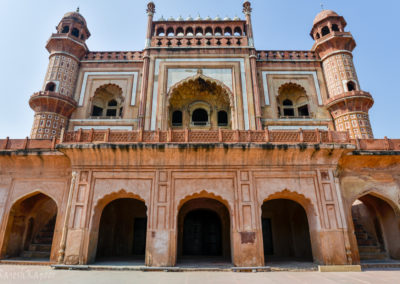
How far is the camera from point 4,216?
31.0 feet

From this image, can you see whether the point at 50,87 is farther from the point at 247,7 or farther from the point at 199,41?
the point at 247,7

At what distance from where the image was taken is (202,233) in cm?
1184

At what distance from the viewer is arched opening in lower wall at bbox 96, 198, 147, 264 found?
1097cm

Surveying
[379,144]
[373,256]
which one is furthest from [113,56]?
[373,256]

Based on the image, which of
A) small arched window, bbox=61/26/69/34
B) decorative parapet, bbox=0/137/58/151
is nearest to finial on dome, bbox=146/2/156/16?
small arched window, bbox=61/26/69/34

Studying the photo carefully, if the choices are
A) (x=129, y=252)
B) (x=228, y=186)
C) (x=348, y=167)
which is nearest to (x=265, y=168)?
(x=228, y=186)

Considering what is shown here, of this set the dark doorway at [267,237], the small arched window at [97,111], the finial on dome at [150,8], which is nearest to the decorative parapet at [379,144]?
the dark doorway at [267,237]

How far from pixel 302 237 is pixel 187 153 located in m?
5.87

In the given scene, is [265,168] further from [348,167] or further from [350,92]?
[350,92]

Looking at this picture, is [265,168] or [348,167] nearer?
[265,168]

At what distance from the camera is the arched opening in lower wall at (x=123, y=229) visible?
11.0 metres

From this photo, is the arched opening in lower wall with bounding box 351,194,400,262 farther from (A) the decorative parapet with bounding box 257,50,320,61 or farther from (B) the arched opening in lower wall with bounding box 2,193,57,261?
(B) the arched opening in lower wall with bounding box 2,193,57,261

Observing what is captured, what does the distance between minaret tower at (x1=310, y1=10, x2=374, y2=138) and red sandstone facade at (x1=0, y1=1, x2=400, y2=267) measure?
8cm

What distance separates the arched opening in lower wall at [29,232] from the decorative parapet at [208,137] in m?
3.50
